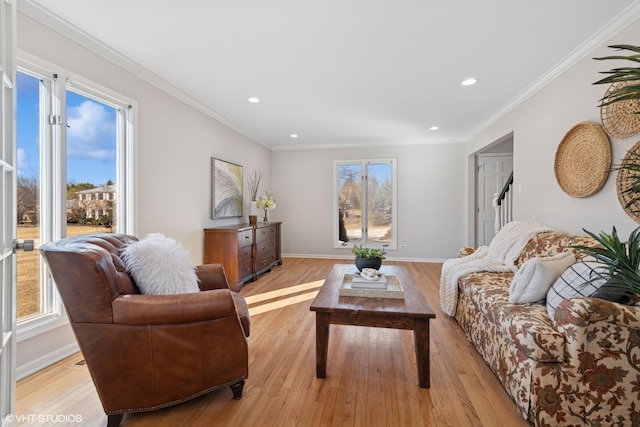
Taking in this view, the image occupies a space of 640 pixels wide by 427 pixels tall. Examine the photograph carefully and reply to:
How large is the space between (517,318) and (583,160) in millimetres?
1598

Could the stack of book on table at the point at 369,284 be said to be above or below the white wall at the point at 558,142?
below

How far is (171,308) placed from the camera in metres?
1.42

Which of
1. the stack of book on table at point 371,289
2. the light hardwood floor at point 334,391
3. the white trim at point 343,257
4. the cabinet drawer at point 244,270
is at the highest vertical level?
the stack of book on table at point 371,289

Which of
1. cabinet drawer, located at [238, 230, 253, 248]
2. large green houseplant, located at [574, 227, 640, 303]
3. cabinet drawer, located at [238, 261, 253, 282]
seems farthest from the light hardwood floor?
cabinet drawer, located at [238, 230, 253, 248]

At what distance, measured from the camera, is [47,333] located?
2018mm

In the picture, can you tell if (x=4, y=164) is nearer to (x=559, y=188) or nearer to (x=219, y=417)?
(x=219, y=417)

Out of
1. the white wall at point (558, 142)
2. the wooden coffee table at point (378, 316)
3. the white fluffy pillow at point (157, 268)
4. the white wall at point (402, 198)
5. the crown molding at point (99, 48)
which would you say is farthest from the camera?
the white wall at point (402, 198)

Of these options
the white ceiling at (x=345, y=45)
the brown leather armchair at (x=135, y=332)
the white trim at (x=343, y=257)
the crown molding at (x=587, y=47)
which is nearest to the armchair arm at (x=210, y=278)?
the brown leather armchair at (x=135, y=332)

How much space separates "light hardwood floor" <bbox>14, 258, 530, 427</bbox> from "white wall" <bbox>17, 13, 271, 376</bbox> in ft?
1.65

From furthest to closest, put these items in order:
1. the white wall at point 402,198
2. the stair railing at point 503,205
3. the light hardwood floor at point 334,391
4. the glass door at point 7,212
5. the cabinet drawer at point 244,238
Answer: the white wall at point 402,198 < the stair railing at point 503,205 < the cabinet drawer at point 244,238 < the light hardwood floor at point 334,391 < the glass door at point 7,212

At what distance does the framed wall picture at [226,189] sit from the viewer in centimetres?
397

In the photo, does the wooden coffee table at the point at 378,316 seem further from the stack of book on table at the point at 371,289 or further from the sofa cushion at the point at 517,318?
the sofa cushion at the point at 517,318

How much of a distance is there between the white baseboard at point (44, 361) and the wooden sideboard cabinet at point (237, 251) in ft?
5.50

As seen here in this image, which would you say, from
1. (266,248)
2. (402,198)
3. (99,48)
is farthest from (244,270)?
(402,198)
